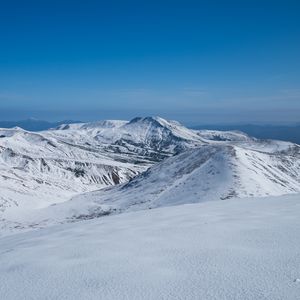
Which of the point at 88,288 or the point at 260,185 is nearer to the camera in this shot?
the point at 88,288

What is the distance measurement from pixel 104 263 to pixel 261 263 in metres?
4.12

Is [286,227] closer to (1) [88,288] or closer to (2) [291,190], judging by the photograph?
(1) [88,288]

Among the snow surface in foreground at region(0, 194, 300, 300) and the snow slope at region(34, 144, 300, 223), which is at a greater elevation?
the snow surface in foreground at region(0, 194, 300, 300)

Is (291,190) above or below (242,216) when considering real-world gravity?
below

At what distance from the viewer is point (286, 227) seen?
12.1 m

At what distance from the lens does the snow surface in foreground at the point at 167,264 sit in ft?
24.6

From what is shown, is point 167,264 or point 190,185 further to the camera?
point 190,185

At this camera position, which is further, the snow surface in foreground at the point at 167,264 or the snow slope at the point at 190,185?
the snow slope at the point at 190,185

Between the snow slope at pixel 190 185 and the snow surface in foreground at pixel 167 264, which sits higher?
the snow surface in foreground at pixel 167 264

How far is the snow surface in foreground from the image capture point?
7.49 m

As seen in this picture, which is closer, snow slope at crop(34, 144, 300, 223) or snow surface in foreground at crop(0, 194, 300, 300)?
snow surface in foreground at crop(0, 194, 300, 300)

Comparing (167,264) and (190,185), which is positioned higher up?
(167,264)

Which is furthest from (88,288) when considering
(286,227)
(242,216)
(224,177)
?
(224,177)

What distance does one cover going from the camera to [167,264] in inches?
357
